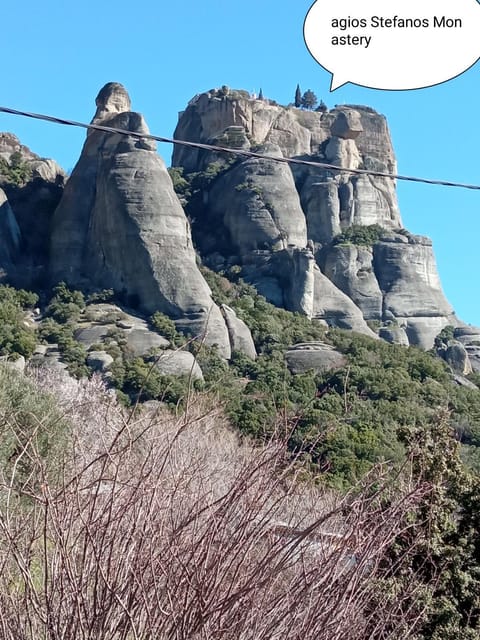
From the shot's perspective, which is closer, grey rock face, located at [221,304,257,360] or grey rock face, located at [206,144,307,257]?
grey rock face, located at [221,304,257,360]

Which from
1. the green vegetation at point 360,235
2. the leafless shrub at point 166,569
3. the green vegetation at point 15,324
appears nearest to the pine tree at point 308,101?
the green vegetation at point 360,235

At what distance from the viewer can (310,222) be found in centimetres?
6650

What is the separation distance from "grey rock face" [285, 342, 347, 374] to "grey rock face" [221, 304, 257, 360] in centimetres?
187

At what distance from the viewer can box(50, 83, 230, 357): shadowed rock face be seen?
49562 millimetres

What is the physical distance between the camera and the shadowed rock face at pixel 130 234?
49562 millimetres

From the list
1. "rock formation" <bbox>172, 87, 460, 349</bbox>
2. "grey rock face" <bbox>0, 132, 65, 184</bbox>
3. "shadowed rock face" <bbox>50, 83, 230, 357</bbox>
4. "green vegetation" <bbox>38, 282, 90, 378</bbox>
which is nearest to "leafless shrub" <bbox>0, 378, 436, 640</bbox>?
"green vegetation" <bbox>38, 282, 90, 378</bbox>

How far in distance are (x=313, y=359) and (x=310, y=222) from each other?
19998 mm

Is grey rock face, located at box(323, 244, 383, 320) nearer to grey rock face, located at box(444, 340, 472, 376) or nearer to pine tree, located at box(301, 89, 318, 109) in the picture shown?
A: grey rock face, located at box(444, 340, 472, 376)

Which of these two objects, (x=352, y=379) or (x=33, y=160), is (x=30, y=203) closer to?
(x=33, y=160)

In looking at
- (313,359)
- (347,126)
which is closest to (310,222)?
(347,126)

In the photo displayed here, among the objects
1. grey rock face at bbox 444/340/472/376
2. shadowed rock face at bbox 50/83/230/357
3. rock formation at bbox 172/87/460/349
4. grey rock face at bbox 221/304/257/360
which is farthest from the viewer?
rock formation at bbox 172/87/460/349

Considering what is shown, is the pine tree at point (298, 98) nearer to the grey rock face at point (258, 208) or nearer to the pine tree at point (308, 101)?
the pine tree at point (308, 101)

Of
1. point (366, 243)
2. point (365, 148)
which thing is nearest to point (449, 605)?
point (366, 243)

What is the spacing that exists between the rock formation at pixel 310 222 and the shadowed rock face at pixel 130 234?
758 centimetres
